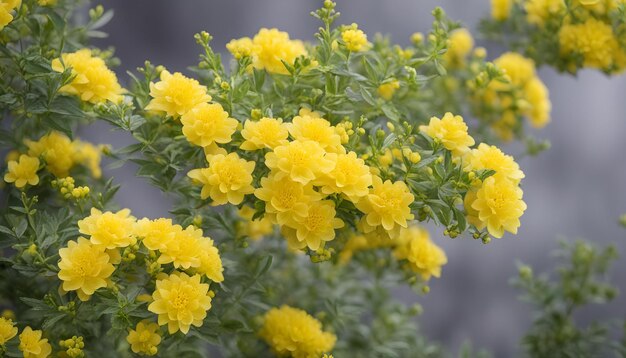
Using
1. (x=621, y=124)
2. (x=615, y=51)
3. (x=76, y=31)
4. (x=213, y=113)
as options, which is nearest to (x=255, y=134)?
(x=213, y=113)

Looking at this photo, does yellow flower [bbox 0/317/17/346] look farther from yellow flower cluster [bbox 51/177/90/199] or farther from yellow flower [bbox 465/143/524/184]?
yellow flower [bbox 465/143/524/184]

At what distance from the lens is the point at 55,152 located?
1.46 m

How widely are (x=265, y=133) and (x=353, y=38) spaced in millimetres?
268

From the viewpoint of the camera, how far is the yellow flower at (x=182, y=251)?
45.7 inches

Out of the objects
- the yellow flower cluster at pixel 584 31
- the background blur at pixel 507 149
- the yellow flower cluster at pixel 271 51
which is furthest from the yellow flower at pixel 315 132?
the background blur at pixel 507 149

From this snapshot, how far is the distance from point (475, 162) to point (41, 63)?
758 millimetres

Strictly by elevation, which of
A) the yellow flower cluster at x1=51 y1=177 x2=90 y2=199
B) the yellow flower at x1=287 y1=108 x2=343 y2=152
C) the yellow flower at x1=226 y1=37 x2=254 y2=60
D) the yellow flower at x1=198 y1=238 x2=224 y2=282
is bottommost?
the yellow flower cluster at x1=51 y1=177 x2=90 y2=199

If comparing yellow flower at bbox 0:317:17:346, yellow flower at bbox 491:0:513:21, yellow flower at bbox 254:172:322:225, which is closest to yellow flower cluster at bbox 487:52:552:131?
yellow flower at bbox 491:0:513:21

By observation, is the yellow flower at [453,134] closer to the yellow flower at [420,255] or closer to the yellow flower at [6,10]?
the yellow flower at [420,255]

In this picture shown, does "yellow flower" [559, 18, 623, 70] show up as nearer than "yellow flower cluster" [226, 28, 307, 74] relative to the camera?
No

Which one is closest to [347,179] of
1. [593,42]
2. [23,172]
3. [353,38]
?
[353,38]

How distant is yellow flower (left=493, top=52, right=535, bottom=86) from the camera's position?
1.92 m

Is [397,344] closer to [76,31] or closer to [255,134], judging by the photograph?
[255,134]

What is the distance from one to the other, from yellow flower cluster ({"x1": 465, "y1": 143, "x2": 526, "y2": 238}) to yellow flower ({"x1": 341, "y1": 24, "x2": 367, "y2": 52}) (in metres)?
0.28
